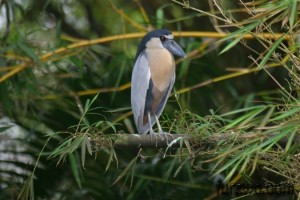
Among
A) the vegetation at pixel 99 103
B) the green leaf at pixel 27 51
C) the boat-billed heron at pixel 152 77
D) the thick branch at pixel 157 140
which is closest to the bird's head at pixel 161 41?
the boat-billed heron at pixel 152 77

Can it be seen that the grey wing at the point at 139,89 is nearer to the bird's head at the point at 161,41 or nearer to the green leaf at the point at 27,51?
the bird's head at the point at 161,41

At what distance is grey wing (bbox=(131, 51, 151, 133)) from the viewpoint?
9.37 ft

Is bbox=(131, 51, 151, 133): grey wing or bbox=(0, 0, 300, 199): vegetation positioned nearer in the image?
bbox=(131, 51, 151, 133): grey wing

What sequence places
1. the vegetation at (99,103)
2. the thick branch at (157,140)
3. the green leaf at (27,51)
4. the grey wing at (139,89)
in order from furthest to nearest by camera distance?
the vegetation at (99,103) < the green leaf at (27,51) < the grey wing at (139,89) < the thick branch at (157,140)

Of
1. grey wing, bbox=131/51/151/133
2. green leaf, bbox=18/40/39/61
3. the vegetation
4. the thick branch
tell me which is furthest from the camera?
the vegetation

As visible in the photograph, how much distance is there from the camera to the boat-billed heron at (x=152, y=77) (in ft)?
9.41

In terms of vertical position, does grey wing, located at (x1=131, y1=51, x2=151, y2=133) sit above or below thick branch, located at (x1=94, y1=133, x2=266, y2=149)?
below

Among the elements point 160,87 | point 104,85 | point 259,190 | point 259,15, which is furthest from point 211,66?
Answer: point 259,15

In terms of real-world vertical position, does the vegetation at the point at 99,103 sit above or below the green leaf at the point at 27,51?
below

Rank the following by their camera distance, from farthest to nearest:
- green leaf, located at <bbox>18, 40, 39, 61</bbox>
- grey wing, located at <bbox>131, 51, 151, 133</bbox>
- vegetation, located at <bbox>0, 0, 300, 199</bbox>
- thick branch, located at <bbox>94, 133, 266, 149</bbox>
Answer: vegetation, located at <bbox>0, 0, 300, 199</bbox> → green leaf, located at <bbox>18, 40, 39, 61</bbox> → grey wing, located at <bbox>131, 51, 151, 133</bbox> → thick branch, located at <bbox>94, 133, 266, 149</bbox>

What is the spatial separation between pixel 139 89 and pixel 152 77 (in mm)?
68

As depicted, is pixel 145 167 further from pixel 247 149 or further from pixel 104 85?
pixel 247 149

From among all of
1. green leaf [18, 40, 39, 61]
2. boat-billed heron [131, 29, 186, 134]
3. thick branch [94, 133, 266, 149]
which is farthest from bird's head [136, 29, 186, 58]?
thick branch [94, 133, 266, 149]

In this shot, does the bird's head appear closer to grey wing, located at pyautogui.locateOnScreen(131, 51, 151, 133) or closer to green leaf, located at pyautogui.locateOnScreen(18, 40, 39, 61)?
grey wing, located at pyautogui.locateOnScreen(131, 51, 151, 133)
